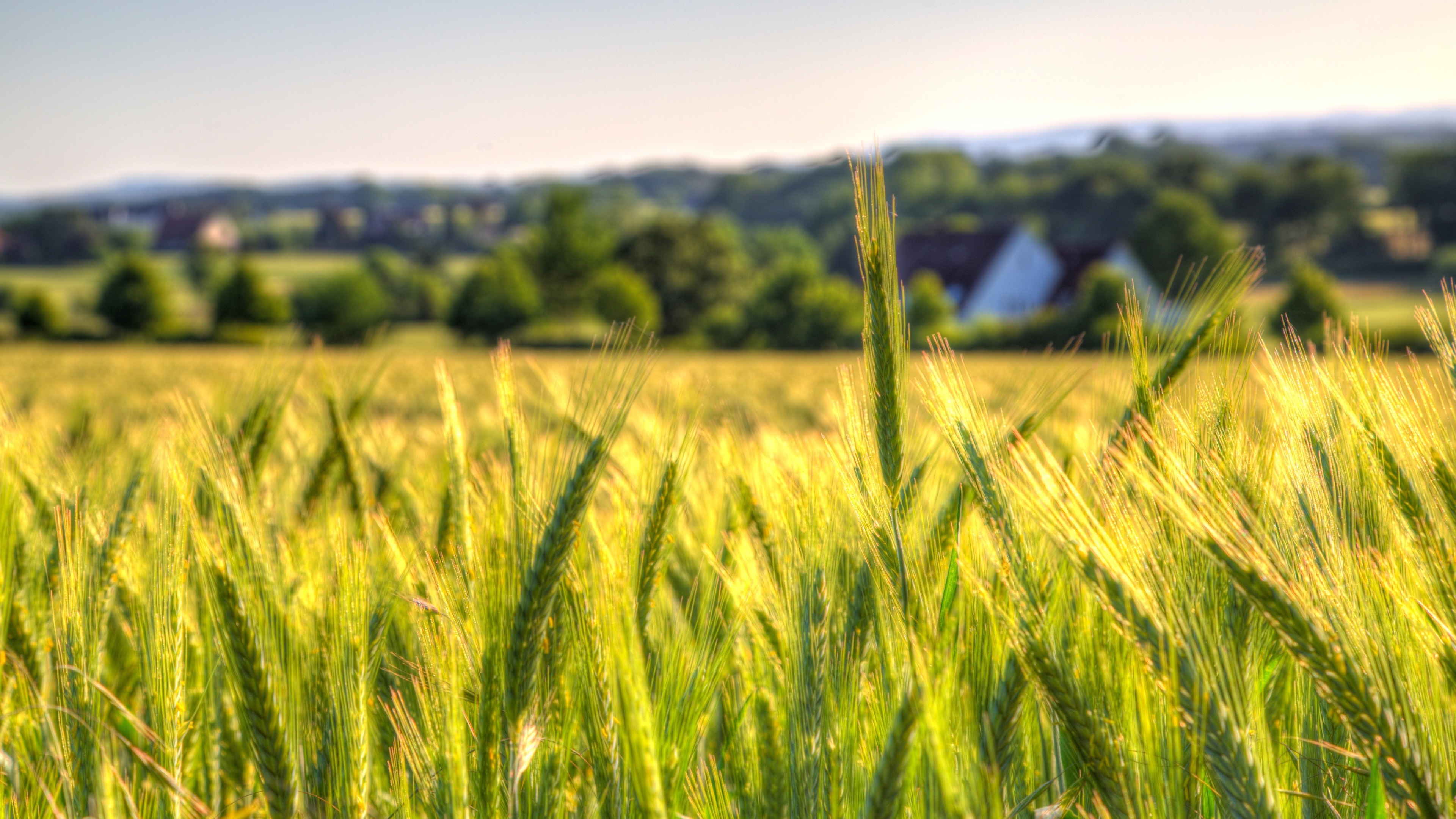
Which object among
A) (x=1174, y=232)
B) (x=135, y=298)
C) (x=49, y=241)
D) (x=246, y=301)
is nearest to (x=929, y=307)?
(x=1174, y=232)

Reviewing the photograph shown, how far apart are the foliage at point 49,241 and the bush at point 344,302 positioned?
5879 cm

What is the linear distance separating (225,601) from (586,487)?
639mm

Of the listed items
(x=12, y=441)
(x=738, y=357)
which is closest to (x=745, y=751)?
(x=12, y=441)

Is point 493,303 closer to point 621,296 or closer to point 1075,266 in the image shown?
point 621,296

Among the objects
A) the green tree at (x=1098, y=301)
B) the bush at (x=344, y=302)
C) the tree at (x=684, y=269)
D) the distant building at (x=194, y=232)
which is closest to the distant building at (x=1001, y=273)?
the green tree at (x=1098, y=301)

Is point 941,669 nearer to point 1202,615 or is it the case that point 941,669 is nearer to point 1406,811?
point 1202,615

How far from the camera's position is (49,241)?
119 meters

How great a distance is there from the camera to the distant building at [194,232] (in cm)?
14300

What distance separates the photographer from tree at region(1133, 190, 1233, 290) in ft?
257

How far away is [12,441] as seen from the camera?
2129 mm

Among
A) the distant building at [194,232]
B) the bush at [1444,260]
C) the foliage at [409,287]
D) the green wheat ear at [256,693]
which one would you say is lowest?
the foliage at [409,287]

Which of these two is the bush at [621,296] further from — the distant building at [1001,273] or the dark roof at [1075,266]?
the dark roof at [1075,266]

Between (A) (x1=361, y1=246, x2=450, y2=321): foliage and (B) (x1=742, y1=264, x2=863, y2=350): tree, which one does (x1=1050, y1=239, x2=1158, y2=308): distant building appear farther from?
(A) (x1=361, y1=246, x2=450, y2=321): foliage

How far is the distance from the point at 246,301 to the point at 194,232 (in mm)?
89484
